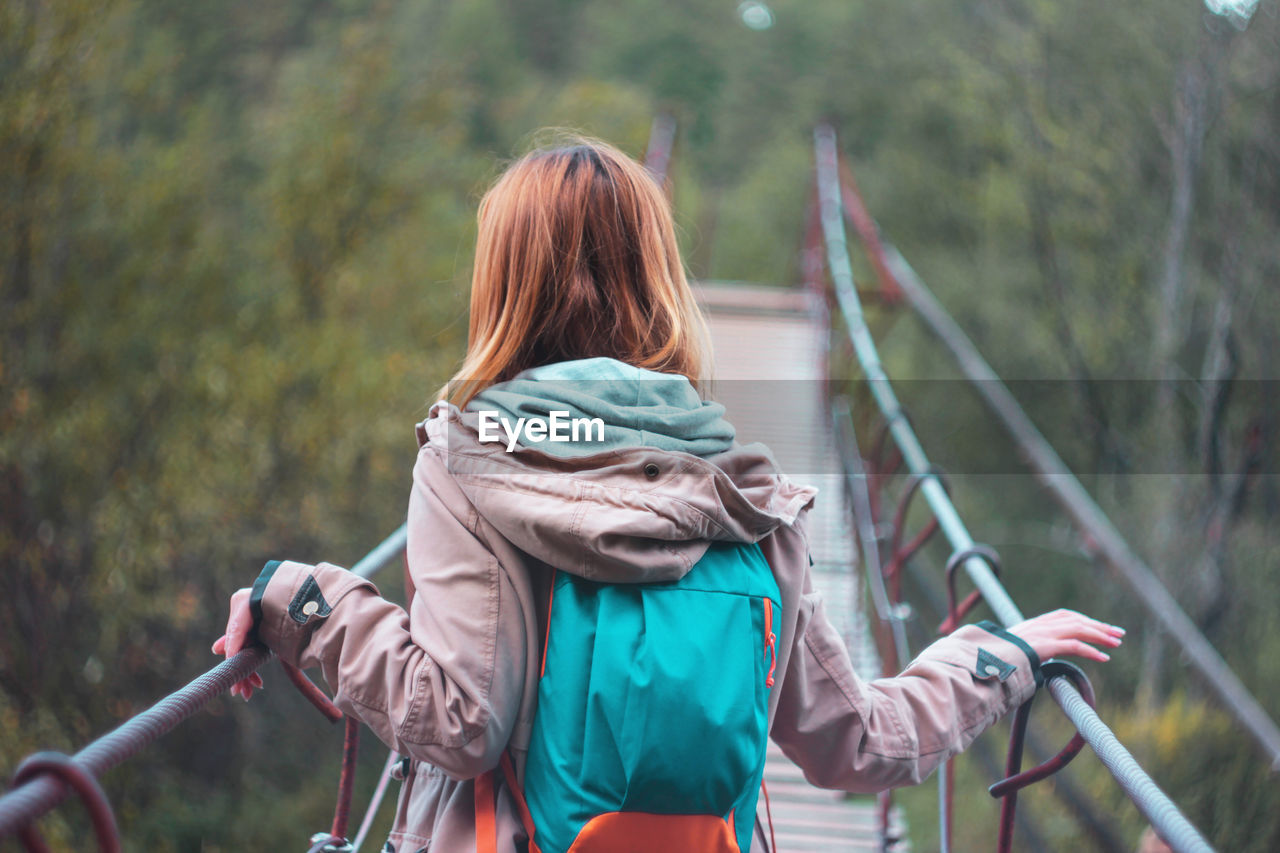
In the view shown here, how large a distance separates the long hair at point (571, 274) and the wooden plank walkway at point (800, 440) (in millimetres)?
218

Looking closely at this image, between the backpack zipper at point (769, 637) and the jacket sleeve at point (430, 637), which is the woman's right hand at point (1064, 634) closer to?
the backpack zipper at point (769, 637)

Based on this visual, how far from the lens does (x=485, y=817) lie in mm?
950

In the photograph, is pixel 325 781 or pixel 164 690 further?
pixel 325 781

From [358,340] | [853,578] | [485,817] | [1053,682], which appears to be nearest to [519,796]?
[485,817]

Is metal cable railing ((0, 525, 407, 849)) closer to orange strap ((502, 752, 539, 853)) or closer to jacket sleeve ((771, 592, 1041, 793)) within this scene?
orange strap ((502, 752, 539, 853))

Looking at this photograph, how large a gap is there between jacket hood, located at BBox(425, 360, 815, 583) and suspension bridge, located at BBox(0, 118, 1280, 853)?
11.9 inches

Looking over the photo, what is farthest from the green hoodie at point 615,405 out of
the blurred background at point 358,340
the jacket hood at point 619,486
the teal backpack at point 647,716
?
the blurred background at point 358,340

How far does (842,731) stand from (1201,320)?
9.63 meters

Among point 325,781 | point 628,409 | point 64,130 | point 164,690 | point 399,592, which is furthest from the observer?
point 399,592

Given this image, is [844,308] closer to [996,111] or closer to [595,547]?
[595,547]

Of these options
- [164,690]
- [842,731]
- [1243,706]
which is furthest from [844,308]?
[164,690]

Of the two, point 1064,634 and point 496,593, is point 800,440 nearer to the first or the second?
point 1064,634

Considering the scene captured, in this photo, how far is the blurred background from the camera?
731 centimetres

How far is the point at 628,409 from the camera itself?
3.20 ft
